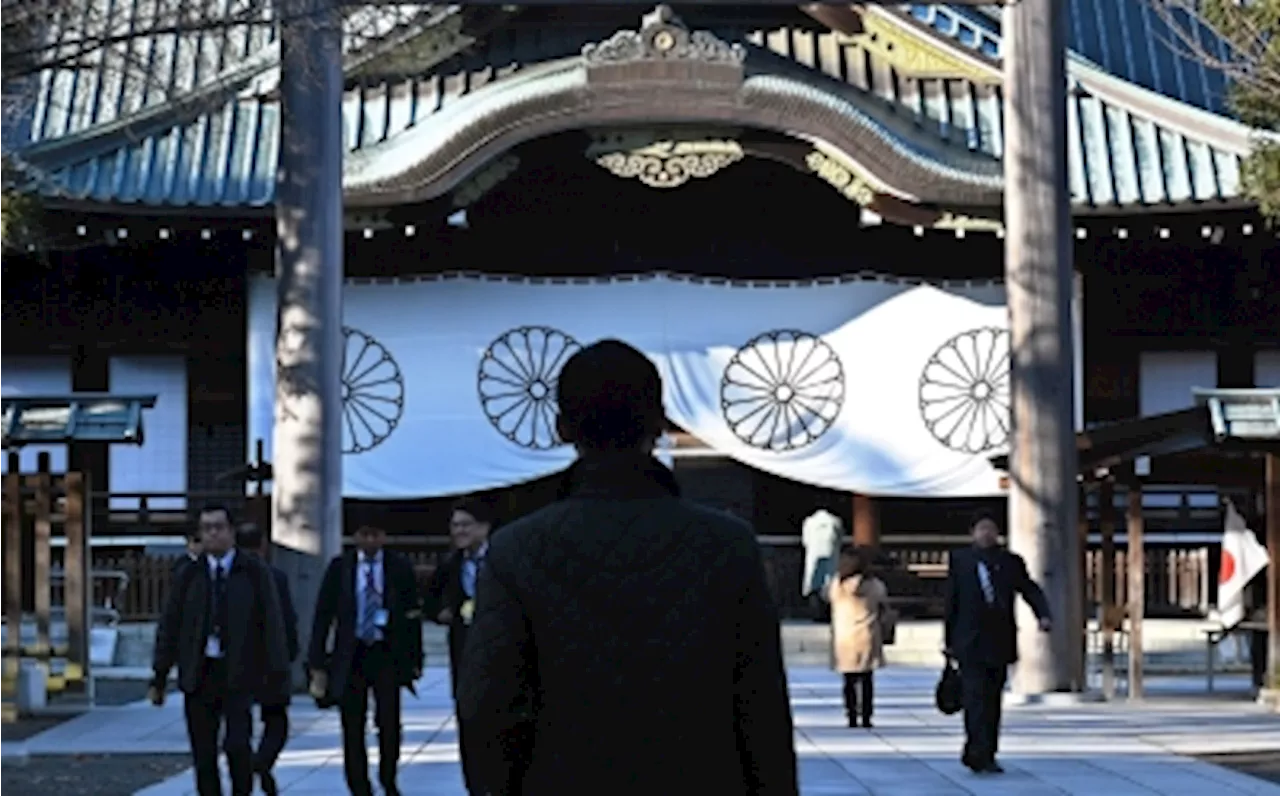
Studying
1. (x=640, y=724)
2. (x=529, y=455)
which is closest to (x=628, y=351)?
(x=640, y=724)

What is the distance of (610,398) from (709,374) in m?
23.6

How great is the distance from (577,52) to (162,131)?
452 cm

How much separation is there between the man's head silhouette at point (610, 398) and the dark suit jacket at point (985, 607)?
1005 centimetres

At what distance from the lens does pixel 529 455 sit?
28.4 m

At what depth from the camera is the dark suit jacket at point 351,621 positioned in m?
12.6

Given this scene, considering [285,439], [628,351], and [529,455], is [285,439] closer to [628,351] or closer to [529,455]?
[529,455]

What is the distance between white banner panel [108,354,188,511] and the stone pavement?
6.72 metres

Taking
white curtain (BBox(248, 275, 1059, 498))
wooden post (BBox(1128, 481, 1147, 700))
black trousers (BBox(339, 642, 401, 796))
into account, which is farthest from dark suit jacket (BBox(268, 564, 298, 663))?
white curtain (BBox(248, 275, 1059, 498))

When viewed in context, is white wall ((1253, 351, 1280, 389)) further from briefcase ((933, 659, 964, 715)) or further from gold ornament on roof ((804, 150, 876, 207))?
briefcase ((933, 659, 964, 715))

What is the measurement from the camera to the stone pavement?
47.5 feet

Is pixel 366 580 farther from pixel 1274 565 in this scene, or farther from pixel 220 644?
pixel 1274 565

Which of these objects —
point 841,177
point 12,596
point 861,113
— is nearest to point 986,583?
point 12,596

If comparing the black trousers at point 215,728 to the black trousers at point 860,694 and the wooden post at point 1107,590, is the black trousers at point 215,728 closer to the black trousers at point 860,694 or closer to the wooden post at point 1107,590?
the black trousers at point 860,694

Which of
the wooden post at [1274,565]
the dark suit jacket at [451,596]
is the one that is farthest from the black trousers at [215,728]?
the wooden post at [1274,565]
